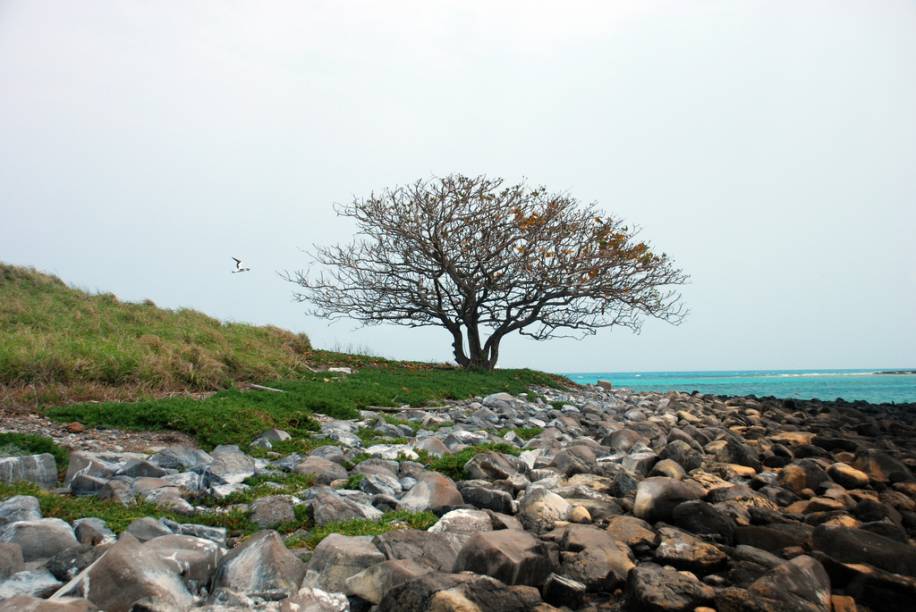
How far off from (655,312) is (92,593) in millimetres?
20108

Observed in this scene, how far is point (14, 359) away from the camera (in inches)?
354

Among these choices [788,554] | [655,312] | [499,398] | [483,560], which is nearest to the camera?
[483,560]

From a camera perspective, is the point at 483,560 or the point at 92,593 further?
the point at 483,560

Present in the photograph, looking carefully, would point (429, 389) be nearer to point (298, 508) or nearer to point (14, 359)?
point (14, 359)

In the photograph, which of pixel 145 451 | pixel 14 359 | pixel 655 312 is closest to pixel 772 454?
pixel 145 451

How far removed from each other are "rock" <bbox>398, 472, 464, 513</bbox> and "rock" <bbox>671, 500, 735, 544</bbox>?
4.92 ft

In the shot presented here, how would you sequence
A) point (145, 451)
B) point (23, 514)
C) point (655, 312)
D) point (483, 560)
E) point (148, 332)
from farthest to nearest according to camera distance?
1. point (655, 312)
2. point (148, 332)
3. point (145, 451)
4. point (23, 514)
5. point (483, 560)

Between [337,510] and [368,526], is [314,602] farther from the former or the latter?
[337,510]

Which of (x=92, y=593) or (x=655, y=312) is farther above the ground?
(x=655, y=312)

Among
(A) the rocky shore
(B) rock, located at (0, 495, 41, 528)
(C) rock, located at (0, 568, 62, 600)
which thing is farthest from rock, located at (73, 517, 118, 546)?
(C) rock, located at (0, 568, 62, 600)

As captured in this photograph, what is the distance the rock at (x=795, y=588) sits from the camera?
2.88m

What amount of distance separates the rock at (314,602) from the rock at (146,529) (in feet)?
4.16

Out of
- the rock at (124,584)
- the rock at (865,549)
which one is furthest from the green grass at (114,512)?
the rock at (865,549)

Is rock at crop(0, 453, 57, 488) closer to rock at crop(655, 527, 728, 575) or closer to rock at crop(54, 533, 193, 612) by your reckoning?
rock at crop(54, 533, 193, 612)
